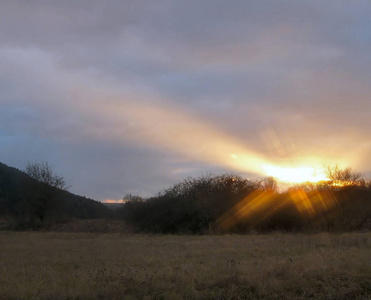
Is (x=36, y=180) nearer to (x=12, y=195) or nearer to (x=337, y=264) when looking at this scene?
(x=12, y=195)

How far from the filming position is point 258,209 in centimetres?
4538

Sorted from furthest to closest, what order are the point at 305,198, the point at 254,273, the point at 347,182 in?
the point at 347,182
the point at 305,198
the point at 254,273

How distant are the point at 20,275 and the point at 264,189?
41209mm

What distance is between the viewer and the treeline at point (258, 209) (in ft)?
142

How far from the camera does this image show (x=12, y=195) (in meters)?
82.2

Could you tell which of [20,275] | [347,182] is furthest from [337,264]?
[347,182]

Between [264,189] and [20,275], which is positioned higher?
[264,189]

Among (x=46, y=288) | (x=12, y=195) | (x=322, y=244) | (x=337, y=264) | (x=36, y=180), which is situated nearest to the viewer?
(x=46, y=288)

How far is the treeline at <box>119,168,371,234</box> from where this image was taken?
142 ft

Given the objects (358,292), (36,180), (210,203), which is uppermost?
(36,180)

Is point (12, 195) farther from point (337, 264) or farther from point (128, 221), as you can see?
point (337, 264)

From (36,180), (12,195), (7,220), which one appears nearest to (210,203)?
(36,180)

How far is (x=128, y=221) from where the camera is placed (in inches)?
2042

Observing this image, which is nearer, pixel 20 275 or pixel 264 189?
pixel 20 275
